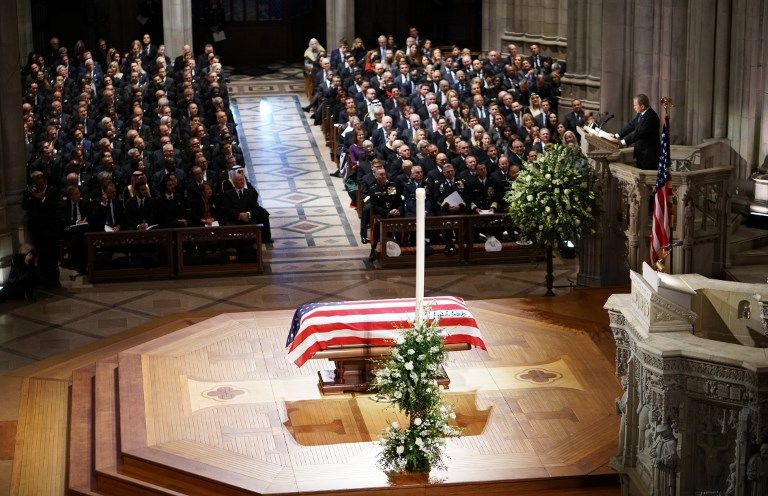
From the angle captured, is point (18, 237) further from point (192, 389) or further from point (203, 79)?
point (203, 79)

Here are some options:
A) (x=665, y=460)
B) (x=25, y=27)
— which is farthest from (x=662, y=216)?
(x=25, y=27)

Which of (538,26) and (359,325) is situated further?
(538,26)

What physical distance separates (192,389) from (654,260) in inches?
163

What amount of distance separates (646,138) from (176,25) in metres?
15.7

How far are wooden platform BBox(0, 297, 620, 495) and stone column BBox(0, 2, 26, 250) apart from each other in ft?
12.0

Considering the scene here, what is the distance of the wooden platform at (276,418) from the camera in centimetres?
1103

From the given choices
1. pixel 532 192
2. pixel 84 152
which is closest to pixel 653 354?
pixel 532 192

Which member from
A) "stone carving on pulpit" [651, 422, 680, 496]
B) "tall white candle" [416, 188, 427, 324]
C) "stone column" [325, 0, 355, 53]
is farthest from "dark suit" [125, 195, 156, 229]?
"stone column" [325, 0, 355, 53]

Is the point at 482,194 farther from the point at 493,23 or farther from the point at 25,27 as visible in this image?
the point at 25,27

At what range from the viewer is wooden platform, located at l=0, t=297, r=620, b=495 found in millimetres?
11031

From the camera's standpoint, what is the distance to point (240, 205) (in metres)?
18.4

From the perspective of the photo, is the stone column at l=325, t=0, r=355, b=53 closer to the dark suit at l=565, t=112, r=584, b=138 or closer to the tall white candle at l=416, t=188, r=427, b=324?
the dark suit at l=565, t=112, r=584, b=138

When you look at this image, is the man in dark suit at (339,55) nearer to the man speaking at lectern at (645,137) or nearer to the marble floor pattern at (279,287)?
the marble floor pattern at (279,287)

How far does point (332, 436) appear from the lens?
461 inches
